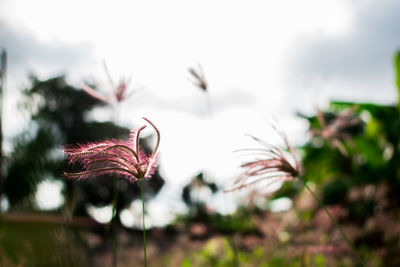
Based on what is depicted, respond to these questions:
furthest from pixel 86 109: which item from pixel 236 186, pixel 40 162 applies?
pixel 236 186

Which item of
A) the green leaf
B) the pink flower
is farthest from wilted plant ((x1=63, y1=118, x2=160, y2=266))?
the green leaf

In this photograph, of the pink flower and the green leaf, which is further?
the green leaf

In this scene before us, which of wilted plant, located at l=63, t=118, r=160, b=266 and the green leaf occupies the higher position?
the green leaf

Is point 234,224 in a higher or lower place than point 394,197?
higher

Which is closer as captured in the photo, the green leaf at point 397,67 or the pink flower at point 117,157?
the pink flower at point 117,157

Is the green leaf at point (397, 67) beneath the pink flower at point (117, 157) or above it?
above

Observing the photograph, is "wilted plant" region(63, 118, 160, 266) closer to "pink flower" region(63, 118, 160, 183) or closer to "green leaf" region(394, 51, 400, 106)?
"pink flower" region(63, 118, 160, 183)

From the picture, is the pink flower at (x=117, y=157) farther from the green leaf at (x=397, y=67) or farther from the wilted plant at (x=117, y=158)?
the green leaf at (x=397, y=67)

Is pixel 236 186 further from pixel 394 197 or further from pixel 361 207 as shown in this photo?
pixel 394 197

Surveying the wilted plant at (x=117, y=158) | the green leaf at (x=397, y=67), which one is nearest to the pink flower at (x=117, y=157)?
the wilted plant at (x=117, y=158)
